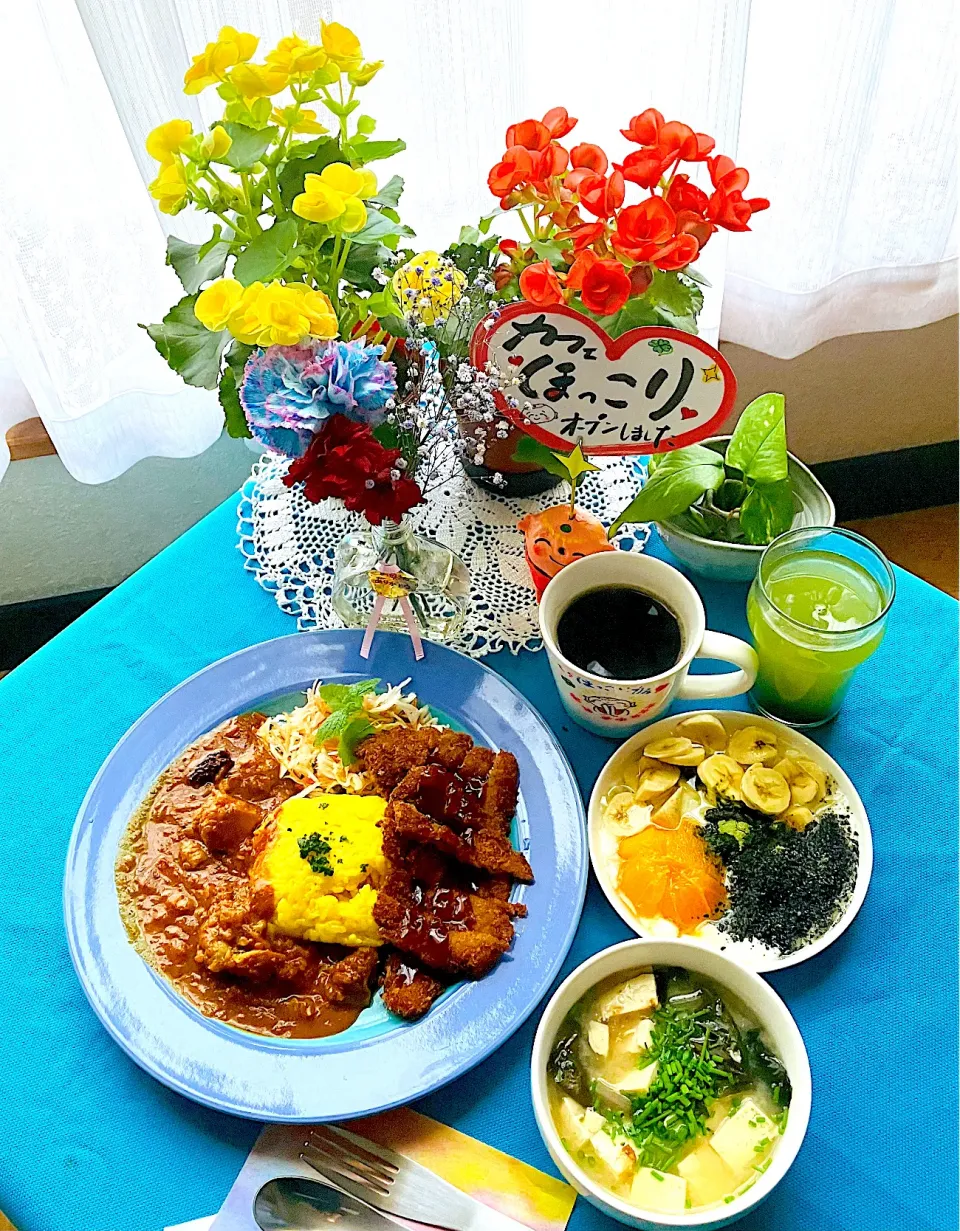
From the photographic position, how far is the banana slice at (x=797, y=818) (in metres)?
0.97

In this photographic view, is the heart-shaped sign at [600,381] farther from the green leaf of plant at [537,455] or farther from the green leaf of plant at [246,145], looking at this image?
the green leaf of plant at [246,145]

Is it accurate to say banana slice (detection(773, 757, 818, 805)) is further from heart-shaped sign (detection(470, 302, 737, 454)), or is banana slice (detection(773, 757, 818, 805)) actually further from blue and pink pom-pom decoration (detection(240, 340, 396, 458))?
blue and pink pom-pom decoration (detection(240, 340, 396, 458))

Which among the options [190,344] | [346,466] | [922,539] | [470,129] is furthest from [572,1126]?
[922,539]

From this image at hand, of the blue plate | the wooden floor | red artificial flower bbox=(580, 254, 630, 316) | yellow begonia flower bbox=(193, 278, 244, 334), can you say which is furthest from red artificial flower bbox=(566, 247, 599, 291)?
the wooden floor

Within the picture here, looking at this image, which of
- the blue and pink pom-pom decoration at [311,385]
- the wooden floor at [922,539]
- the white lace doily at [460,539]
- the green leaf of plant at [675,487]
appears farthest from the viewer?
the wooden floor at [922,539]

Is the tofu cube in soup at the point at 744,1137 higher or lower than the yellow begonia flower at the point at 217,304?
lower

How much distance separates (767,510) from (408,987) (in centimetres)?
66

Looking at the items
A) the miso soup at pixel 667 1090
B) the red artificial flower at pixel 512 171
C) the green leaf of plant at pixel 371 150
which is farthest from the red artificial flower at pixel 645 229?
the miso soup at pixel 667 1090

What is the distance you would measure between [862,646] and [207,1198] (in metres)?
0.79

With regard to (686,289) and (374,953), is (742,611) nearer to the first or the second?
(686,289)

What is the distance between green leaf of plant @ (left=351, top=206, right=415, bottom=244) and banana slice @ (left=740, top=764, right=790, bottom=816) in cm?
66

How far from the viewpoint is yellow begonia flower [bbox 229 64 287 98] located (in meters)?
0.84

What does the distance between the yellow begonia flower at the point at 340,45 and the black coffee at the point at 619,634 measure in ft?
1.89

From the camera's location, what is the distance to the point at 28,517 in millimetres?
2004
